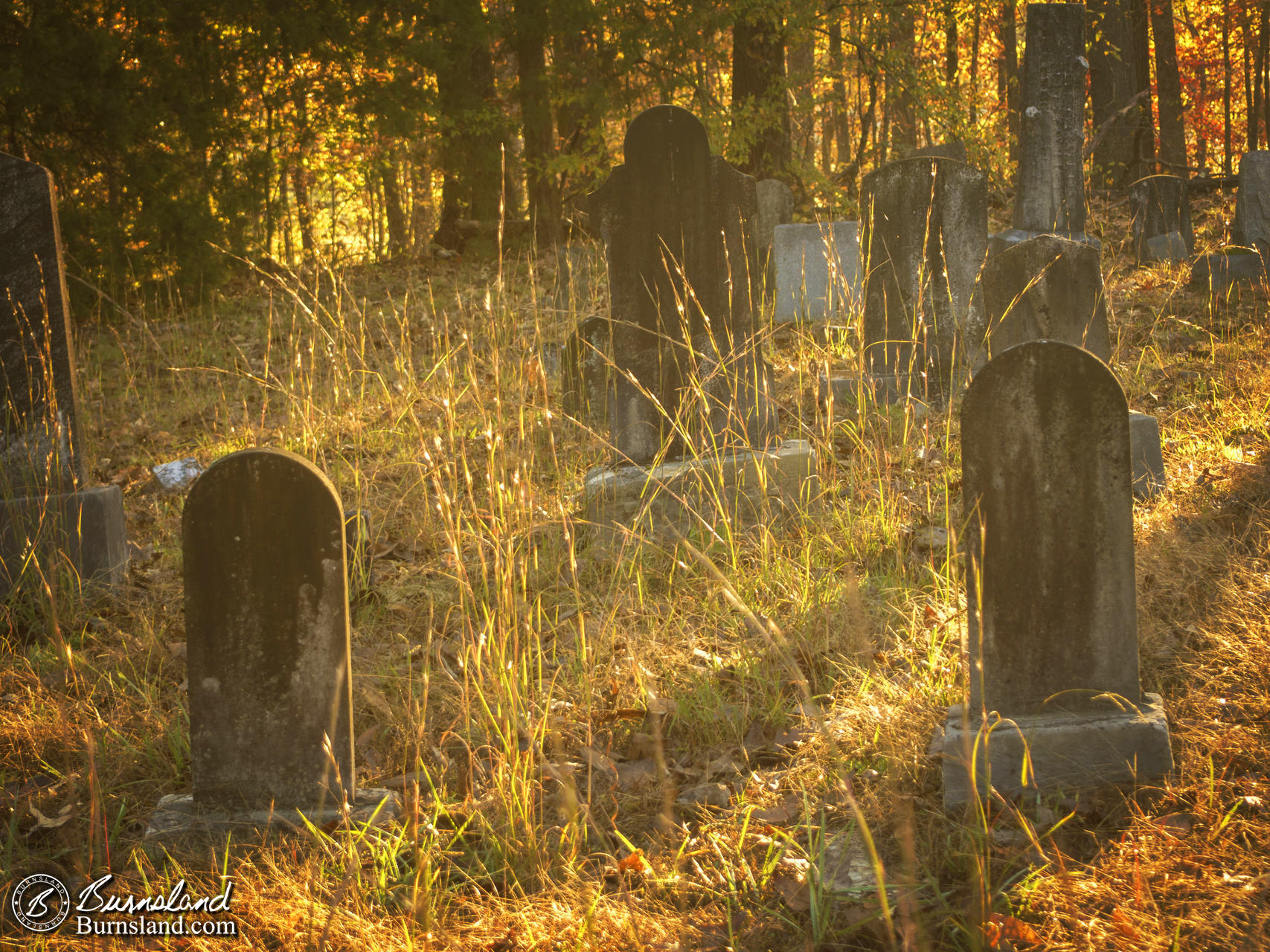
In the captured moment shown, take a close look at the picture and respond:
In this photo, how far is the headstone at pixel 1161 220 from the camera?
31.6 ft

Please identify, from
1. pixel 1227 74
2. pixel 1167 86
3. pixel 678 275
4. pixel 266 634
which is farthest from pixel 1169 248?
pixel 1227 74

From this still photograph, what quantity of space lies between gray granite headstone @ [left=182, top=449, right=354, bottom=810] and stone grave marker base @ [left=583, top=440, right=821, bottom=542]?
206cm

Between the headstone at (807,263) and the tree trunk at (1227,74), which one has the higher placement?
the tree trunk at (1227,74)

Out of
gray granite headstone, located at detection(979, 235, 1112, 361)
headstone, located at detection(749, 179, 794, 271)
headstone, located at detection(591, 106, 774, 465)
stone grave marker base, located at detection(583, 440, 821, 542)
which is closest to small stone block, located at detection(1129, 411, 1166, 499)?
gray granite headstone, located at detection(979, 235, 1112, 361)

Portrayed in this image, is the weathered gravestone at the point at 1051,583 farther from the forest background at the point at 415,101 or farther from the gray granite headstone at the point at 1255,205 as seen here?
the gray granite headstone at the point at 1255,205

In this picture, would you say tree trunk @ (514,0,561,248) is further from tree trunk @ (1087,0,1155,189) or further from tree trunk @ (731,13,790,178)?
tree trunk @ (1087,0,1155,189)

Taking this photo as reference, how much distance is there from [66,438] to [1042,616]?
4145 millimetres

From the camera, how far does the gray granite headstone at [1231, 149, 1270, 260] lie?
839 cm

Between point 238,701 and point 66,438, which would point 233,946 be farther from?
point 66,438

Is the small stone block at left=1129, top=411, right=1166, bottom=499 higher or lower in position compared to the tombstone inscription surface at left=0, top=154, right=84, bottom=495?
lower

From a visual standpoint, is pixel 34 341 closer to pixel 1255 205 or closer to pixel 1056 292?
pixel 1056 292

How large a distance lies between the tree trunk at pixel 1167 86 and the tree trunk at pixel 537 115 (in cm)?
888

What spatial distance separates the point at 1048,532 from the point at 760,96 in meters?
11.1

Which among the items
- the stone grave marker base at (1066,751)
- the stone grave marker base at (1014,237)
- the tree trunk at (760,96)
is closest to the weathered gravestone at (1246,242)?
the stone grave marker base at (1014,237)
